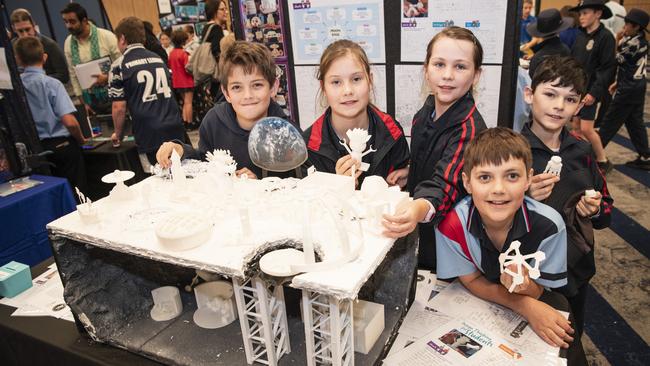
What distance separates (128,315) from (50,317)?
1.15 ft

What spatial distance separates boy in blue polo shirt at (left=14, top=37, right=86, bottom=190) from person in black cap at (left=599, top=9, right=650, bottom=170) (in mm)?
5613

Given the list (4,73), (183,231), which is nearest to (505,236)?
(183,231)

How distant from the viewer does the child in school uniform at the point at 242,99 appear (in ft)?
6.33

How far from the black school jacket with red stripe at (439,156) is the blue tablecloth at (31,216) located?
254cm

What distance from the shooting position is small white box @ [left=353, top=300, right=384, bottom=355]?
143cm

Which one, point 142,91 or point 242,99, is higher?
point 242,99

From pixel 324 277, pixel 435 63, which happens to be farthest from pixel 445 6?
pixel 324 277

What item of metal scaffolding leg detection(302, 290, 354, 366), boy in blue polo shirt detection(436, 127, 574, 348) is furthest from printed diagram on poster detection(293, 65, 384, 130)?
metal scaffolding leg detection(302, 290, 354, 366)

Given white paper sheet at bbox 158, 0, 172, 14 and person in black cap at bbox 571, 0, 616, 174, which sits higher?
white paper sheet at bbox 158, 0, 172, 14

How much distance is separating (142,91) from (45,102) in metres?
0.84

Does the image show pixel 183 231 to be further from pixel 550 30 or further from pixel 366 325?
pixel 550 30

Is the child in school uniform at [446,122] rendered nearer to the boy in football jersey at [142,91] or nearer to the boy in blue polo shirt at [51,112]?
the boy in football jersey at [142,91]

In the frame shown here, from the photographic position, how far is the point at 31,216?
3068 millimetres

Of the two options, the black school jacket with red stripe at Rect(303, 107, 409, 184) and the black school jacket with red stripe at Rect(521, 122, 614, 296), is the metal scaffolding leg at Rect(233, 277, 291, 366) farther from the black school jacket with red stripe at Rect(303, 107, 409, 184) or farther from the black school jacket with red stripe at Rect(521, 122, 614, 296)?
the black school jacket with red stripe at Rect(521, 122, 614, 296)
